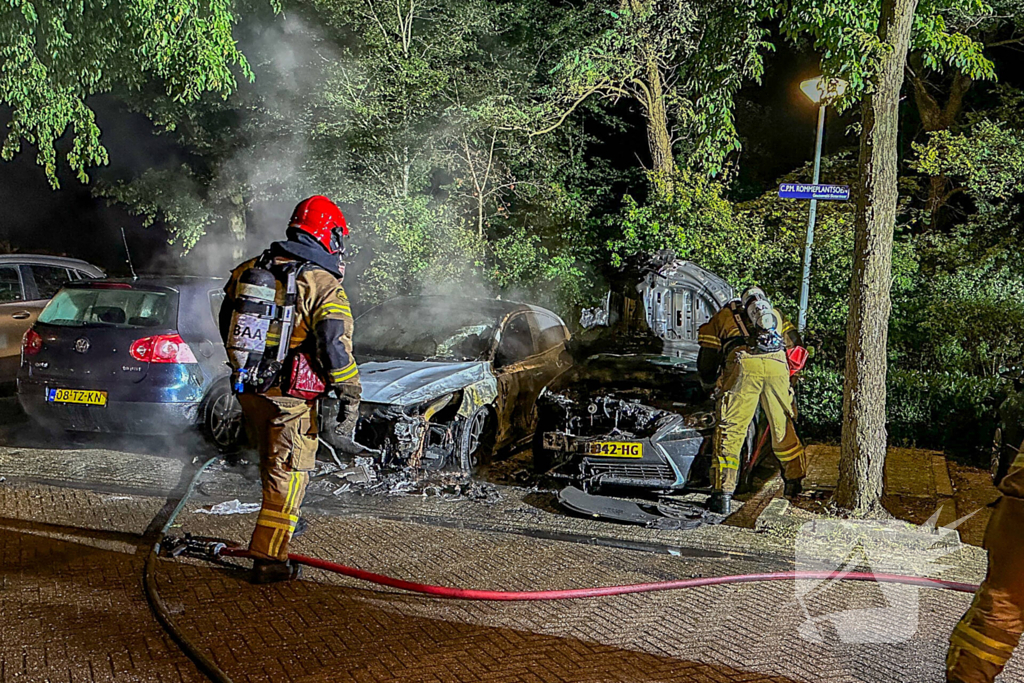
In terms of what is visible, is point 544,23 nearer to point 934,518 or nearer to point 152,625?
point 934,518

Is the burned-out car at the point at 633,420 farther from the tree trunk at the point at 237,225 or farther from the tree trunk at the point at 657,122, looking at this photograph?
the tree trunk at the point at 237,225

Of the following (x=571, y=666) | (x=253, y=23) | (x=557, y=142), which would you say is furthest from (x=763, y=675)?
(x=253, y=23)

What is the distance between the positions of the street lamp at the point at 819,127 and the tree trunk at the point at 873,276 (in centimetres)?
46

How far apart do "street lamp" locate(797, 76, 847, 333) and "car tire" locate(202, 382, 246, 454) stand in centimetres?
507

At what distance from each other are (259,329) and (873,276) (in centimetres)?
399

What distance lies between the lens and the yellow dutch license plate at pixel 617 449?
233 inches

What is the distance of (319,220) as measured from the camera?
4562 millimetres

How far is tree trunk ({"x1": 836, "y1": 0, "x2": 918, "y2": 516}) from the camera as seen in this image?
225 inches

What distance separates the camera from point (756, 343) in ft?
20.6

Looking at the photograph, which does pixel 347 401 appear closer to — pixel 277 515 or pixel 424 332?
pixel 277 515

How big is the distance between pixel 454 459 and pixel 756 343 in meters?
2.44

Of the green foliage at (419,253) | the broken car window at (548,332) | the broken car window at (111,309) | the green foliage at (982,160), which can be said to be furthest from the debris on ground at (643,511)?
the green foliage at (982,160)

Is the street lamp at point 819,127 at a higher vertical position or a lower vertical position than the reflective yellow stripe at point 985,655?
higher

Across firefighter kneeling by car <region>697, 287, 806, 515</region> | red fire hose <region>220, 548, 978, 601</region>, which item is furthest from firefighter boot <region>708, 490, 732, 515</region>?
red fire hose <region>220, 548, 978, 601</region>
